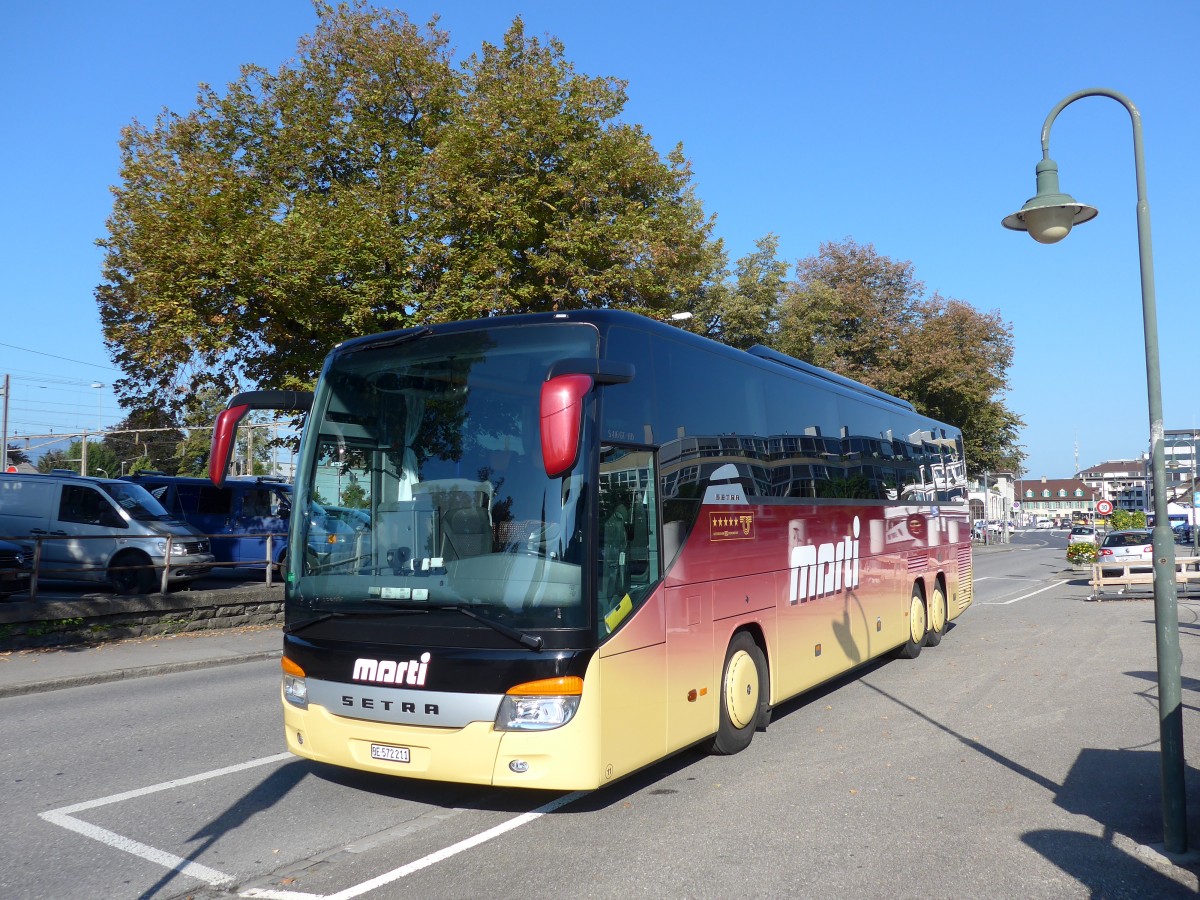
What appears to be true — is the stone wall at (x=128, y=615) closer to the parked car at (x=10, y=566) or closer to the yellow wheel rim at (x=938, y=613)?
the parked car at (x=10, y=566)

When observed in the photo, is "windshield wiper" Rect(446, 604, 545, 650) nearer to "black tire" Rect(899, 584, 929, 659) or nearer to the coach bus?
the coach bus

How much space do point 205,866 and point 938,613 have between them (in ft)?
39.6

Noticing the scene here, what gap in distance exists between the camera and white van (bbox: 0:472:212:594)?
57.0ft

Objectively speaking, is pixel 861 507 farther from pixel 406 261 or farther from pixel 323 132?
pixel 323 132

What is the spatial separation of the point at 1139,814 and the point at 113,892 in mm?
5901

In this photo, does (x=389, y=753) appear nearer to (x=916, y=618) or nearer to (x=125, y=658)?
(x=125, y=658)

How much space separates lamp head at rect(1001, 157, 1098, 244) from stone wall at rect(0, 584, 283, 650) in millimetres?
13205

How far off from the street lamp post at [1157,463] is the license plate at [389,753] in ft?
14.0

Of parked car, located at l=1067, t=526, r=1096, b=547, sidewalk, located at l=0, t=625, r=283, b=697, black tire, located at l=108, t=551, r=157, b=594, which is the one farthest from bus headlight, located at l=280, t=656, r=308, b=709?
parked car, located at l=1067, t=526, r=1096, b=547

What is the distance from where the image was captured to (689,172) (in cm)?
2330

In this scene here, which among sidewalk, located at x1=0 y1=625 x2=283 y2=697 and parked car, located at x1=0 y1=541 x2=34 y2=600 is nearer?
sidewalk, located at x1=0 y1=625 x2=283 y2=697

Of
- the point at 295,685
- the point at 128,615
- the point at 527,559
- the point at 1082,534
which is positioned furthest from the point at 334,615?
the point at 1082,534

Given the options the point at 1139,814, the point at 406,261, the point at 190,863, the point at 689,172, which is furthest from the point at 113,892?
the point at 689,172

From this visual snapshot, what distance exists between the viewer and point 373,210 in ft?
60.9
